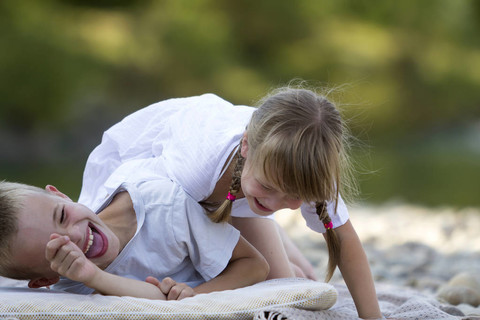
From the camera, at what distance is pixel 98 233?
5.72 feet

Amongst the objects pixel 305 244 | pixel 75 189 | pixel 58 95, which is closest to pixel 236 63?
pixel 58 95

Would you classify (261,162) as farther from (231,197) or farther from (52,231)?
(52,231)

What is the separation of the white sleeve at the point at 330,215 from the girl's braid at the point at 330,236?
0.08 ft

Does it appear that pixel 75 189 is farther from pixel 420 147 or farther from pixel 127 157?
pixel 420 147

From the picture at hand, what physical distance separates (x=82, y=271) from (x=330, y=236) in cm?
66

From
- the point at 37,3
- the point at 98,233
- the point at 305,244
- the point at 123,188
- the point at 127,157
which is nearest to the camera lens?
the point at 98,233

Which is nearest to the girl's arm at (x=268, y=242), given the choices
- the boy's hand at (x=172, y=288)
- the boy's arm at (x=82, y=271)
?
the boy's hand at (x=172, y=288)

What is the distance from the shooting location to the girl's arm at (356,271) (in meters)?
1.84

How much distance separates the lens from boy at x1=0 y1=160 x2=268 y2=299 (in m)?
1.62

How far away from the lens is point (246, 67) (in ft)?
42.8

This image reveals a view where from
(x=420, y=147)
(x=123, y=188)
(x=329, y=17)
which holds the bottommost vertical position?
(x=123, y=188)

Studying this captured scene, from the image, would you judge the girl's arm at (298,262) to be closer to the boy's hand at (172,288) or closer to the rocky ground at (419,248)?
the rocky ground at (419,248)

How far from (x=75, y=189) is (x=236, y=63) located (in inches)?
281

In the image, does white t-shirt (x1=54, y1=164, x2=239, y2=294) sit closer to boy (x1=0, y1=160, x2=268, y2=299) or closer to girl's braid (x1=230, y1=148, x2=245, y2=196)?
boy (x1=0, y1=160, x2=268, y2=299)
